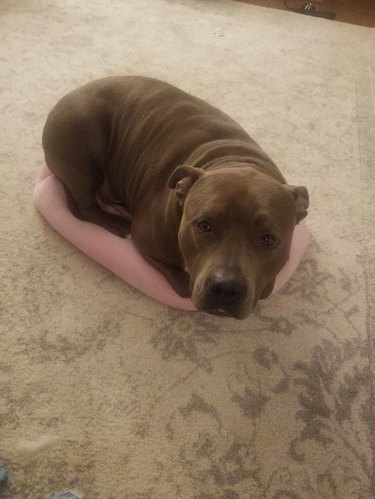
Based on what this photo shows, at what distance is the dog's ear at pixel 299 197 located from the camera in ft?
6.11

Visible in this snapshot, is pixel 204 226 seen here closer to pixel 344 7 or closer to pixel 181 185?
pixel 181 185

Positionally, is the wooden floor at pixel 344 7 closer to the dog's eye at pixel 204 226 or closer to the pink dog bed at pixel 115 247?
the pink dog bed at pixel 115 247

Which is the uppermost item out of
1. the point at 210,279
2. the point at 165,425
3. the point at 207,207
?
the point at 207,207

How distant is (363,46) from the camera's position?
4.32 m

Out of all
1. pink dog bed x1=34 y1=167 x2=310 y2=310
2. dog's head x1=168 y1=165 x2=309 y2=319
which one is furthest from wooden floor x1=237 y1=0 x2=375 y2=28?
dog's head x1=168 y1=165 x2=309 y2=319

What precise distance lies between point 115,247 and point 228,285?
2.85 ft

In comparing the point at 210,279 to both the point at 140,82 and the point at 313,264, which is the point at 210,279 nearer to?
the point at 313,264

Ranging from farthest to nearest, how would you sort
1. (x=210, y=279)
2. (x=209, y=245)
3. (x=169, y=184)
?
(x=169, y=184) < (x=209, y=245) < (x=210, y=279)

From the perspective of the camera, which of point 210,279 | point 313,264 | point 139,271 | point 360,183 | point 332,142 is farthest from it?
point 332,142

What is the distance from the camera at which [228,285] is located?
1.63 meters

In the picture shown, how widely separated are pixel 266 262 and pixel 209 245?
0.76 feet

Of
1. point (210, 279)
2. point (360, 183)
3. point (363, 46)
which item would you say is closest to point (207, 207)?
point (210, 279)

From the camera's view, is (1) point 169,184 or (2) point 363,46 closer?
(1) point 169,184

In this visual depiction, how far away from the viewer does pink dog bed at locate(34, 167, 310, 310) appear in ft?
7.22
